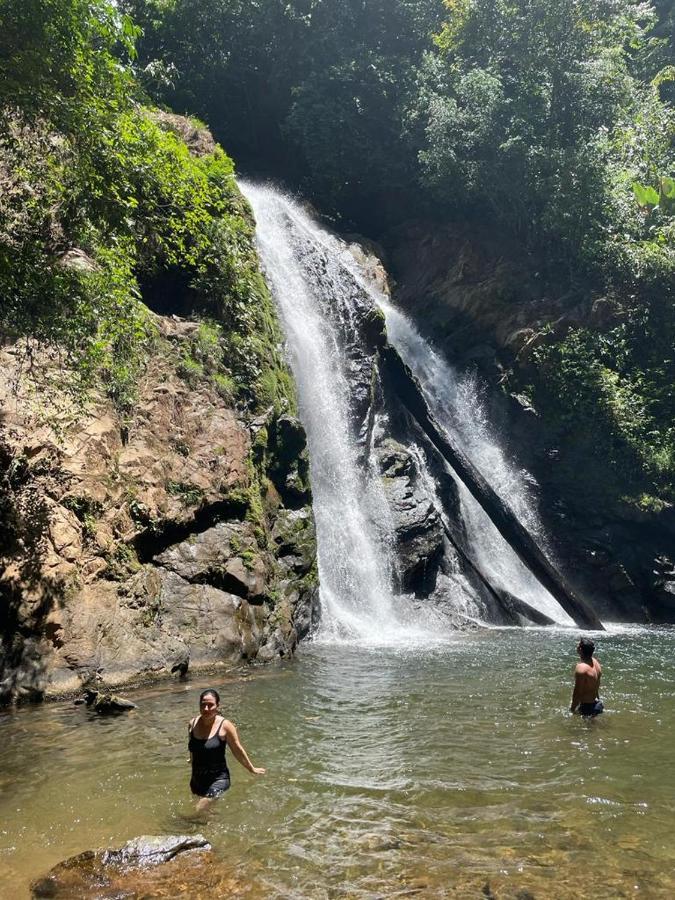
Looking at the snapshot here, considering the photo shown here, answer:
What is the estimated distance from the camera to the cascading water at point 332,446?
1772 centimetres

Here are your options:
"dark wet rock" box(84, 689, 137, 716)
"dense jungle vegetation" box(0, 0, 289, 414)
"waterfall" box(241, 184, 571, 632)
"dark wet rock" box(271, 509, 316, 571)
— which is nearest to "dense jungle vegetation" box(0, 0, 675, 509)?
"dense jungle vegetation" box(0, 0, 289, 414)

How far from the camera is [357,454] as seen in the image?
21469 mm

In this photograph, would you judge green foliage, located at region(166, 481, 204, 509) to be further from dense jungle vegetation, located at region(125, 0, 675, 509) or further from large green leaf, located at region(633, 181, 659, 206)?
large green leaf, located at region(633, 181, 659, 206)

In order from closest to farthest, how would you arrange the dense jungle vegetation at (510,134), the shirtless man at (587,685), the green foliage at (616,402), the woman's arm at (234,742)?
the woman's arm at (234,742) → the shirtless man at (587,685) → the green foliage at (616,402) → the dense jungle vegetation at (510,134)

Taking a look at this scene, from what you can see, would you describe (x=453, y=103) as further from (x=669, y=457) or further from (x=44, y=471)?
(x=44, y=471)

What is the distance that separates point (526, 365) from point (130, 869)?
24.8m

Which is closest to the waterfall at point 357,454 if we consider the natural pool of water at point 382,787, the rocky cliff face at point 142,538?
the rocky cliff face at point 142,538

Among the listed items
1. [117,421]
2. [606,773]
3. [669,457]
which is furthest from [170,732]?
[669,457]

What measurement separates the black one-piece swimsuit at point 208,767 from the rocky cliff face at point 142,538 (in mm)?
4300

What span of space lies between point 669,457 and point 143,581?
19837 millimetres

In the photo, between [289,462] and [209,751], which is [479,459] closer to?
[289,462]

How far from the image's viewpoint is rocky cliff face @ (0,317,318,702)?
10.1m

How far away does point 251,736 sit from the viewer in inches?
324

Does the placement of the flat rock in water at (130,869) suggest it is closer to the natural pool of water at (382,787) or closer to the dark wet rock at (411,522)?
the natural pool of water at (382,787)
